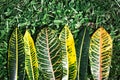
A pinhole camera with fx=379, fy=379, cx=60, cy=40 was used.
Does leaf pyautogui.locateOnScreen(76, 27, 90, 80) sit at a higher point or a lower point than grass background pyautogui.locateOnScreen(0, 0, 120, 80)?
lower

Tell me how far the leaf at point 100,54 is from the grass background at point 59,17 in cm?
9

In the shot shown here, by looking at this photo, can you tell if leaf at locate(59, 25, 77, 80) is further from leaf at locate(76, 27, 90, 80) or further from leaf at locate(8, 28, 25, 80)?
leaf at locate(8, 28, 25, 80)

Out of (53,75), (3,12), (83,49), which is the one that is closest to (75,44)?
(83,49)

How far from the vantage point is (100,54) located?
6.03ft

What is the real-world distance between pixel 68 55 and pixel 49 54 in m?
A: 0.09

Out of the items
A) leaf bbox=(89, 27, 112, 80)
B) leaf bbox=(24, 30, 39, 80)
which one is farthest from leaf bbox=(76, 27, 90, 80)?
leaf bbox=(24, 30, 39, 80)

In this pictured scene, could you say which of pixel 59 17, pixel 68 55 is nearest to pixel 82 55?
pixel 68 55

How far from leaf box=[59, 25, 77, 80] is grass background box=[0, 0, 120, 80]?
0.10 m

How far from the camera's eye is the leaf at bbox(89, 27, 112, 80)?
6.00 ft

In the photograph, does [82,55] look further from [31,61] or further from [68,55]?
[31,61]

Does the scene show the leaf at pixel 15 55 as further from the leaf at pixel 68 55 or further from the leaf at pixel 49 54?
the leaf at pixel 68 55

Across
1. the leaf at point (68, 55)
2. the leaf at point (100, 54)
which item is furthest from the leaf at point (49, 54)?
the leaf at point (100, 54)

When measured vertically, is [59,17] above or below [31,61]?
above

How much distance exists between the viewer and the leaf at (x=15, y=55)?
1.83 meters
